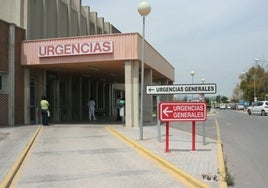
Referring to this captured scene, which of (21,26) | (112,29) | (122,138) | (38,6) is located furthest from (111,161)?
(112,29)

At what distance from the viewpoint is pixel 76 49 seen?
25172 mm

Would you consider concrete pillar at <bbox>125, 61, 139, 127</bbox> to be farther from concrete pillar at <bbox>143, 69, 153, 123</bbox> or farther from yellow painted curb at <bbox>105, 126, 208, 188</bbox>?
yellow painted curb at <bbox>105, 126, 208, 188</bbox>

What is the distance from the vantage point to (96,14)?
43.7 m

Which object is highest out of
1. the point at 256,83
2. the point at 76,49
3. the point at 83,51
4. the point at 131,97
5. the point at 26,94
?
the point at 256,83

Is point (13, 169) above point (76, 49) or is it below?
below

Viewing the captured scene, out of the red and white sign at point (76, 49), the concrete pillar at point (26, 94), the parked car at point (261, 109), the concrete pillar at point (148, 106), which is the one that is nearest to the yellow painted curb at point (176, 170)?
the red and white sign at point (76, 49)

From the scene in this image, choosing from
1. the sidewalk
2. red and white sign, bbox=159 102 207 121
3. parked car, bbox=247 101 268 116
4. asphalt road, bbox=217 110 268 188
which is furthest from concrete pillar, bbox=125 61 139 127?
parked car, bbox=247 101 268 116

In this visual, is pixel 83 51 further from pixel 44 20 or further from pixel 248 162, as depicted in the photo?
pixel 248 162

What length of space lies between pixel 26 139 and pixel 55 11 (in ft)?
54.9

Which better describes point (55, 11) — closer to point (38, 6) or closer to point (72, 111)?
point (38, 6)

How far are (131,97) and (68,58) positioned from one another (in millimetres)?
4354

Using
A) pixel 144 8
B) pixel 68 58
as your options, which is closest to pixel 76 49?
pixel 68 58

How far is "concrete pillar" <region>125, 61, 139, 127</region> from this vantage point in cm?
2428

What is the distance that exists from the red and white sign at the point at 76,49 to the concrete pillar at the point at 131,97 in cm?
152
